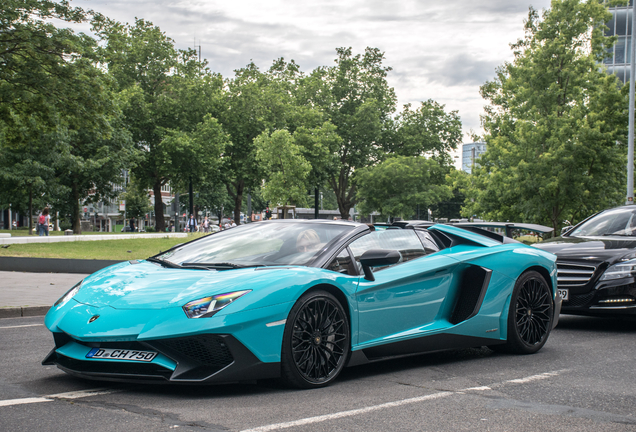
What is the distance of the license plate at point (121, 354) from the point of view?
4281 mm

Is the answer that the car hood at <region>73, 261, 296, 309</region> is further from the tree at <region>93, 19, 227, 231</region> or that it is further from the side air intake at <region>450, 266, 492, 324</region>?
the tree at <region>93, 19, 227, 231</region>

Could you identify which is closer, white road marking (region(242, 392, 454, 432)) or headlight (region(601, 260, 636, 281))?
white road marking (region(242, 392, 454, 432))

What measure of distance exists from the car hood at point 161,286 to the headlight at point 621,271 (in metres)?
5.17

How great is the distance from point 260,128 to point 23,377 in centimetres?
4832

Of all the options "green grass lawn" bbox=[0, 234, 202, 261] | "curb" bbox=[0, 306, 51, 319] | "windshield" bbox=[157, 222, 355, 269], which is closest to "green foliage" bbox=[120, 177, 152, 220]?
"green grass lawn" bbox=[0, 234, 202, 261]

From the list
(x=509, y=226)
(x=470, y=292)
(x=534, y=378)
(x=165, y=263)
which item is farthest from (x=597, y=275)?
(x=165, y=263)

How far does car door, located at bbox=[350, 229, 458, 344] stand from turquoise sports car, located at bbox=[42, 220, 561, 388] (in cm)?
1

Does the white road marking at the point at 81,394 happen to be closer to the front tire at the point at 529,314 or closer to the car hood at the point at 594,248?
the front tire at the point at 529,314

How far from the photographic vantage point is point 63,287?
44.2 feet

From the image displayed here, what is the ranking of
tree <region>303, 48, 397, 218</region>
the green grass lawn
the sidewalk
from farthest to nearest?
tree <region>303, 48, 397, 218</region> < the green grass lawn < the sidewalk

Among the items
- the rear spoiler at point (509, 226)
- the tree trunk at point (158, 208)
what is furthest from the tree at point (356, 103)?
the rear spoiler at point (509, 226)

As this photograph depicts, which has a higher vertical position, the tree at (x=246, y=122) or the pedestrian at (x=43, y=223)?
the tree at (x=246, y=122)

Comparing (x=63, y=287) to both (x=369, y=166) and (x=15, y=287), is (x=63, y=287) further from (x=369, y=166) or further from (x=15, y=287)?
(x=369, y=166)

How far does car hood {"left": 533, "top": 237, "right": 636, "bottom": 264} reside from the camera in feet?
27.5
